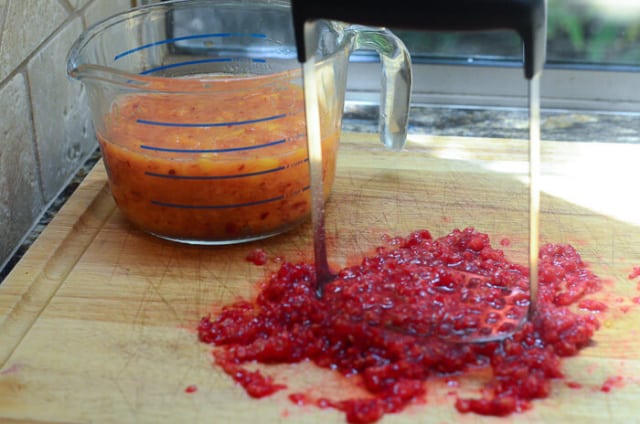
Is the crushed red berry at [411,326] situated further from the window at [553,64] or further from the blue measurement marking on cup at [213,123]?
the window at [553,64]

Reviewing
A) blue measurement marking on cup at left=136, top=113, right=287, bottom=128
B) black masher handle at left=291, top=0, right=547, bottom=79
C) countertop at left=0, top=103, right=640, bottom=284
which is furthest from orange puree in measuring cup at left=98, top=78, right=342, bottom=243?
countertop at left=0, top=103, right=640, bottom=284

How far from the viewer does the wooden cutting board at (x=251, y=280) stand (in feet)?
2.83

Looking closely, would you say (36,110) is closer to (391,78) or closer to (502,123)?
(391,78)

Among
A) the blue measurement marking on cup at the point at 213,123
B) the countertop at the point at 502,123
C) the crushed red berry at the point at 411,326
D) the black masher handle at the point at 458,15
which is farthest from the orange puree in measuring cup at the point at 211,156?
the countertop at the point at 502,123

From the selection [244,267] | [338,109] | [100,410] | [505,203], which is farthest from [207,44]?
[100,410]

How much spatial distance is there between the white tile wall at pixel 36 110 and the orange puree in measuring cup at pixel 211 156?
14cm

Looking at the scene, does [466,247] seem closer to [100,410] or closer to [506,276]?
[506,276]

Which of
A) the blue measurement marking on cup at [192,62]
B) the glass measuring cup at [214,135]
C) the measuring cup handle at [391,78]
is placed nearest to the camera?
the glass measuring cup at [214,135]

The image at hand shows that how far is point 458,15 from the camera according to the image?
0.80m

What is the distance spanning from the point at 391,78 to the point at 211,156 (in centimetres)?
30

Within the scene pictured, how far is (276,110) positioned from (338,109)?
0.11 metres

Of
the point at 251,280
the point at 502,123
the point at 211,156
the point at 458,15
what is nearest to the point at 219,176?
the point at 211,156

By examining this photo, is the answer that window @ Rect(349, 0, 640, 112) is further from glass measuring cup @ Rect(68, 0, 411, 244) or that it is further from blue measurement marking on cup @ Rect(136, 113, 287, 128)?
blue measurement marking on cup @ Rect(136, 113, 287, 128)

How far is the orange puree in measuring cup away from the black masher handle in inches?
9.1
